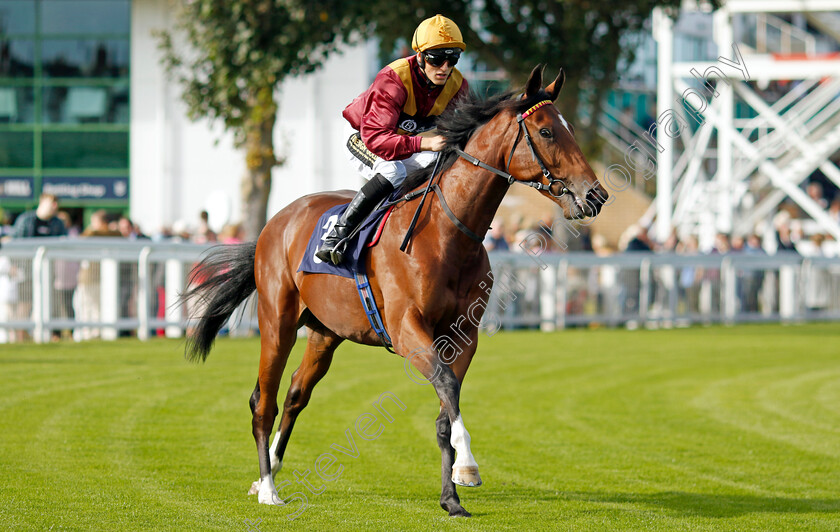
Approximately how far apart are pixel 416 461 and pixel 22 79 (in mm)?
21379

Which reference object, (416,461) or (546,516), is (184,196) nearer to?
(416,461)

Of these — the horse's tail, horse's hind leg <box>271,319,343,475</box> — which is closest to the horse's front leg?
horse's hind leg <box>271,319,343,475</box>

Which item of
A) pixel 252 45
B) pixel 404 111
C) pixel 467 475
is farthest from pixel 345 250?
pixel 252 45

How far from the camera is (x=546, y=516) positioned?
4.91 metres

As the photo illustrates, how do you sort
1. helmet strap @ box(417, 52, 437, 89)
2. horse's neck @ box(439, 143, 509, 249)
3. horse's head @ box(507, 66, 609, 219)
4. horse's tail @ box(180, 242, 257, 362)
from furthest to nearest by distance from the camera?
horse's tail @ box(180, 242, 257, 362), helmet strap @ box(417, 52, 437, 89), horse's neck @ box(439, 143, 509, 249), horse's head @ box(507, 66, 609, 219)

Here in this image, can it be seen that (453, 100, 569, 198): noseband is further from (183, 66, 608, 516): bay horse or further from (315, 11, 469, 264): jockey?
(315, 11, 469, 264): jockey

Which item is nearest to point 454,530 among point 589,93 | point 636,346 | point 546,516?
point 546,516

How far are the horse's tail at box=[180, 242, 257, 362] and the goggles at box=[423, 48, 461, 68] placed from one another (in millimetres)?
1730

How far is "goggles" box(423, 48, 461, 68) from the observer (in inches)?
199

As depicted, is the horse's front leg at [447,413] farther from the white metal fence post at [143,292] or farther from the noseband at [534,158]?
the white metal fence post at [143,292]

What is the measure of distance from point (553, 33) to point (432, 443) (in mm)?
10736

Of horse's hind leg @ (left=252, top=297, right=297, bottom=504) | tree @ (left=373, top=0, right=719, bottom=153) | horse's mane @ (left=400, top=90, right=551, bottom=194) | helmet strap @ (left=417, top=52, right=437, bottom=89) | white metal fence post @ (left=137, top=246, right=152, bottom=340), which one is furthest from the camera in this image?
tree @ (left=373, top=0, right=719, bottom=153)

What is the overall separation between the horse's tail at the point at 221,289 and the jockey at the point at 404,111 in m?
1.07

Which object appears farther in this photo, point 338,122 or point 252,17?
point 338,122
